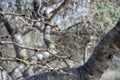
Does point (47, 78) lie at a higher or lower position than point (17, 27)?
higher

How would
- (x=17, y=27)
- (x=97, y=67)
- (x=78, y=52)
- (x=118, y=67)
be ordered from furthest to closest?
1. (x=118, y=67)
2. (x=78, y=52)
3. (x=17, y=27)
4. (x=97, y=67)

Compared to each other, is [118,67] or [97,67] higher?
[97,67]

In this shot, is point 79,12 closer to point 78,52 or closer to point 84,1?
point 84,1

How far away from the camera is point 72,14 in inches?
314

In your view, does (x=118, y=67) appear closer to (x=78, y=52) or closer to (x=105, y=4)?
(x=78, y=52)

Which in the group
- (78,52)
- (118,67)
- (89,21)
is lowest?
(118,67)

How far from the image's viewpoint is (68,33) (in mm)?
8445

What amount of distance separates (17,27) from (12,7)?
2.34 feet

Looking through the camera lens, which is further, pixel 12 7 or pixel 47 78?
pixel 12 7

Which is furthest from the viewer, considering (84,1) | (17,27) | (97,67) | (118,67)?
(118,67)

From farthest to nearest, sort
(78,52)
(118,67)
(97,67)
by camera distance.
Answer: (118,67) < (78,52) < (97,67)

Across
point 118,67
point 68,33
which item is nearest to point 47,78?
point 68,33

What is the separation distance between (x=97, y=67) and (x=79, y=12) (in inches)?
148

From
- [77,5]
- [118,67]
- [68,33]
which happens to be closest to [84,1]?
[77,5]
